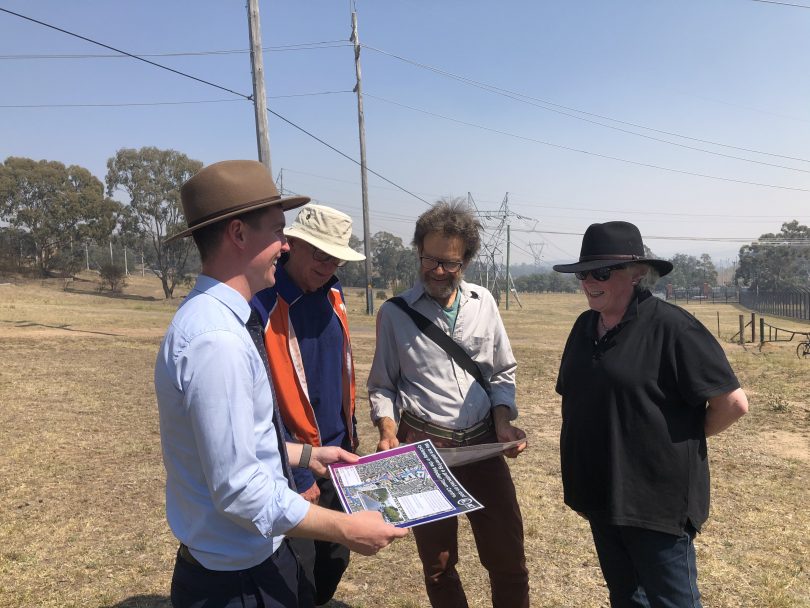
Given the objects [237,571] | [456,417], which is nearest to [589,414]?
Result: [456,417]

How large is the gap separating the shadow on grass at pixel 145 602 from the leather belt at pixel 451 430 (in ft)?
6.32

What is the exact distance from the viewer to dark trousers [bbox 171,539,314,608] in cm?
157

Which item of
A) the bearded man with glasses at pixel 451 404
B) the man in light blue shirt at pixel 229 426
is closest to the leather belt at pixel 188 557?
the man in light blue shirt at pixel 229 426

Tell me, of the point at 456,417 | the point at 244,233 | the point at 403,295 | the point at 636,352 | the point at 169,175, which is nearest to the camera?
the point at 244,233

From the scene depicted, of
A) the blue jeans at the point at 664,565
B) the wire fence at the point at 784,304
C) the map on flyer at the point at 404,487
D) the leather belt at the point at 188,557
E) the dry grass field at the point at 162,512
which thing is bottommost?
the wire fence at the point at 784,304

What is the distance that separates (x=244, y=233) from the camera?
1528 millimetres

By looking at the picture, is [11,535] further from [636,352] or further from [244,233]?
[636,352]

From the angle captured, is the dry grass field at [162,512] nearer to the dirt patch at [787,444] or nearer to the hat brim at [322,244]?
Result: the dirt patch at [787,444]

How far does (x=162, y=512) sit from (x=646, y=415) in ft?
13.2

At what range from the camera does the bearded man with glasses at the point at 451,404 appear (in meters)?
2.67

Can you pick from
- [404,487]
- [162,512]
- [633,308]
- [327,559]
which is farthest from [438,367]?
[162,512]

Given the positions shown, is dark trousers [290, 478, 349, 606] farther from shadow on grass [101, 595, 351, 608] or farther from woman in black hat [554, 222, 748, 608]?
woman in black hat [554, 222, 748, 608]

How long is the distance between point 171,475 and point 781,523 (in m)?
4.80

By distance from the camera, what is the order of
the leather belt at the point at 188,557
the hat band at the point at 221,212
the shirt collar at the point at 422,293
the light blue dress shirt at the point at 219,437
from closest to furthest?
the light blue dress shirt at the point at 219,437 → the hat band at the point at 221,212 → the leather belt at the point at 188,557 → the shirt collar at the point at 422,293
